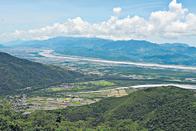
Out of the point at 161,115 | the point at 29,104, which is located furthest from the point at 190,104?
the point at 29,104

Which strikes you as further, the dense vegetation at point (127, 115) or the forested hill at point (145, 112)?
the forested hill at point (145, 112)

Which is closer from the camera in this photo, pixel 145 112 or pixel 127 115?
pixel 145 112

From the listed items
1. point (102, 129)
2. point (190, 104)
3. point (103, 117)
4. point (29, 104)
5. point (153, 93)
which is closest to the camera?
point (102, 129)

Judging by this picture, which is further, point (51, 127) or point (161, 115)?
point (161, 115)

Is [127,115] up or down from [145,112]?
down

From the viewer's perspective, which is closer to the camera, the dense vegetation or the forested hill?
the dense vegetation

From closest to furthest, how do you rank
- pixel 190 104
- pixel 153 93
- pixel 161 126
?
A: pixel 161 126, pixel 190 104, pixel 153 93

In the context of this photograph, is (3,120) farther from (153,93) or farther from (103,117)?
(153,93)
